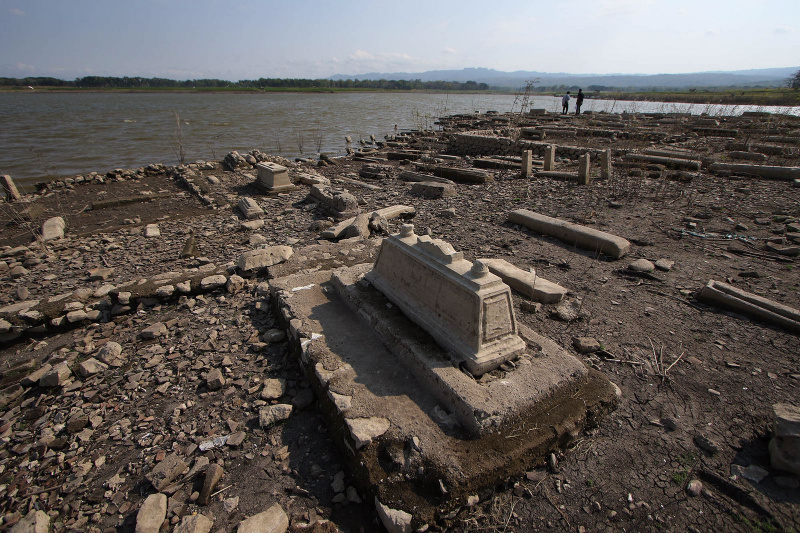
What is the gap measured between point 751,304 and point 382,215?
5.15 metres

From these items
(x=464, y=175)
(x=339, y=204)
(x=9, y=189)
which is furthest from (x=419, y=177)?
(x=9, y=189)

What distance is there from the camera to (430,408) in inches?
106

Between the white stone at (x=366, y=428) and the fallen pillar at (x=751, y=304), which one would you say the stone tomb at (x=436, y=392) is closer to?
the white stone at (x=366, y=428)

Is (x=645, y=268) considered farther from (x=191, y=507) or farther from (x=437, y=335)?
(x=191, y=507)

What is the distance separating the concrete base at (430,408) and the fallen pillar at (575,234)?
283 cm

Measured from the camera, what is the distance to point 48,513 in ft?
7.72

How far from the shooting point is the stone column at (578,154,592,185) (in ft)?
28.8

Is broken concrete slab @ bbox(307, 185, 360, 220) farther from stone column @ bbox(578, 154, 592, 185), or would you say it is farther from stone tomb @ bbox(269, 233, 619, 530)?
stone column @ bbox(578, 154, 592, 185)

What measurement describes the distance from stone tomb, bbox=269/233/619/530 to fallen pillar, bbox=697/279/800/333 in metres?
2.15

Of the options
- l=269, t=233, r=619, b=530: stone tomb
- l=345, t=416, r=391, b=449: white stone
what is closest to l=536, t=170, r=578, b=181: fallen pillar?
l=269, t=233, r=619, b=530: stone tomb

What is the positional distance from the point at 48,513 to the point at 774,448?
4.55 metres

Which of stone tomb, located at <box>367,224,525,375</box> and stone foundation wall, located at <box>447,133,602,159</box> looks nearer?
stone tomb, located at <box>367,224,525,375</box>

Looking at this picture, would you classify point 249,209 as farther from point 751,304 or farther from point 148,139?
point 148,139

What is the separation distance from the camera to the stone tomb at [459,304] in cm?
277
